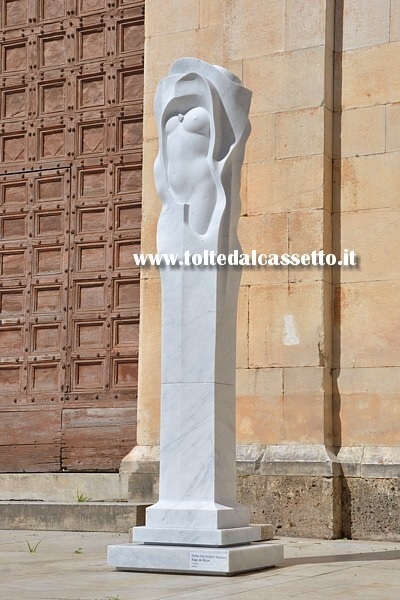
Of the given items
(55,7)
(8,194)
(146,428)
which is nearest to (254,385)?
(146,428)

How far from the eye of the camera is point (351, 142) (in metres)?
10.7

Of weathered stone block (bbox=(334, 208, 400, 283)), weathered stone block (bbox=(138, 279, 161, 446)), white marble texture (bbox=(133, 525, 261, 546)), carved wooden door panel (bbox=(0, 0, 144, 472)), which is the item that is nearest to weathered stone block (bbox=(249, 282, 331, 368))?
weathered stone block (bbox=(334, 208, 400, 283))

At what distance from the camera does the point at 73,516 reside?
10508 mm

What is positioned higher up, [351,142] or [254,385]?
[351,142]

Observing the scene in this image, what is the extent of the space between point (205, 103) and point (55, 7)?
5238mm

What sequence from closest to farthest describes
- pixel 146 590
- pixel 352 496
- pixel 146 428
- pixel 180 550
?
pixel 146 590, pixel 180 550, pixel 352 496, pixel 146 428

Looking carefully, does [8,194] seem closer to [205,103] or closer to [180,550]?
[205,103]

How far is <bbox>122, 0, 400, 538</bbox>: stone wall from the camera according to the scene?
399 inches

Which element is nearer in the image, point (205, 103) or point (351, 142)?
point (205, 103)

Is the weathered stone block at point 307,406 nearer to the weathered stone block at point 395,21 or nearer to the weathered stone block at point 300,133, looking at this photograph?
the weathered stone block at point 300,133

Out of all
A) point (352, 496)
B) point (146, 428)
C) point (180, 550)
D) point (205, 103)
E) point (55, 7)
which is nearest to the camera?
point (180, 550)

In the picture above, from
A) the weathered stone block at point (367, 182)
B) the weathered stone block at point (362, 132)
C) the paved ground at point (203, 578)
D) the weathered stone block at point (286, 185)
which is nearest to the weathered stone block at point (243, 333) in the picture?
the weathered stone block at point (286, 185)

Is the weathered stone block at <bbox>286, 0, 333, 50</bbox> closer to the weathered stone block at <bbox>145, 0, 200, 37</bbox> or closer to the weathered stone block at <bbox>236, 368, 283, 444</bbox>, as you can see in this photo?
the weathered stone block at <bbox>145, 0, 200, 37</bbox>

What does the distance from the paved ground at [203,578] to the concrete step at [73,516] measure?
34.9 inches
